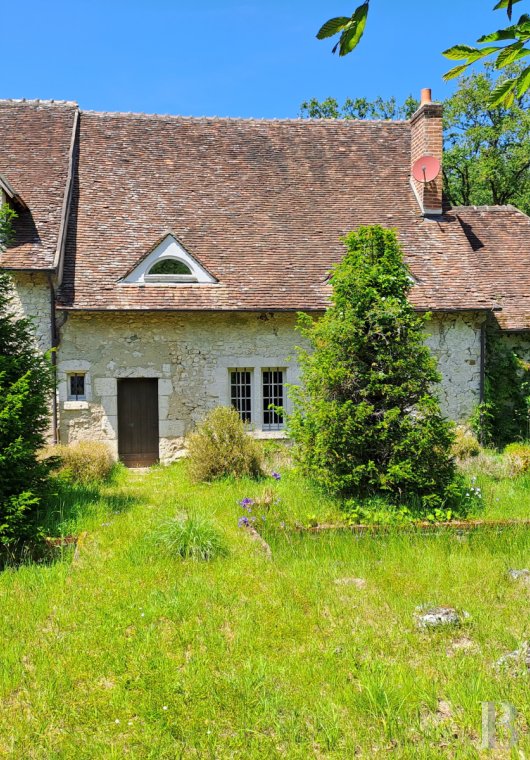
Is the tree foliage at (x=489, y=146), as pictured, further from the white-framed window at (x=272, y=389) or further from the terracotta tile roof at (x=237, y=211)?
the white-framed window at (x=272, y=389)

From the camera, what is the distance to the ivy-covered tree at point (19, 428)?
6.22m

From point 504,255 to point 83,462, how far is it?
421 inches

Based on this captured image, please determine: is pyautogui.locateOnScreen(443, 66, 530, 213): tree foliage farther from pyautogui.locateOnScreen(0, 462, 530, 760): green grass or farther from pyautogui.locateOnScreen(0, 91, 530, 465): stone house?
pyautogui.locateOnScreen(0, 462, 530, 760): green grass

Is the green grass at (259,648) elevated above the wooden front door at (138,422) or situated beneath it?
situated beneath

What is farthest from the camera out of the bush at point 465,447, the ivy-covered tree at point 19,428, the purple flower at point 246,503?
the bush at point 465,447

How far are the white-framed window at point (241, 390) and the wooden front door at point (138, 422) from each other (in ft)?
4.98

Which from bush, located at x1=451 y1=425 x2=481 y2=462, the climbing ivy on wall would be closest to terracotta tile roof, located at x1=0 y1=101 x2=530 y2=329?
the climbing ivy on wall

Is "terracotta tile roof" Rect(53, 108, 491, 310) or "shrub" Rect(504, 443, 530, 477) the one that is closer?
"shrub" Rect(504, 443, 530, 477)

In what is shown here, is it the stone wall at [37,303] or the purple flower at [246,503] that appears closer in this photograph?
the purple flower at [246,503]

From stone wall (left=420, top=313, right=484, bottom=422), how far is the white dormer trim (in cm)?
476

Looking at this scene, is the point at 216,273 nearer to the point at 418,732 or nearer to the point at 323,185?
the point at 323,185

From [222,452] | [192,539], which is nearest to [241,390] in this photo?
[222,452]

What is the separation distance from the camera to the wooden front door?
11938 millimetres

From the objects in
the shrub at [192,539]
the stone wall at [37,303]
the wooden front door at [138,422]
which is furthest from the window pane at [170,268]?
the shrub at [192,539]
